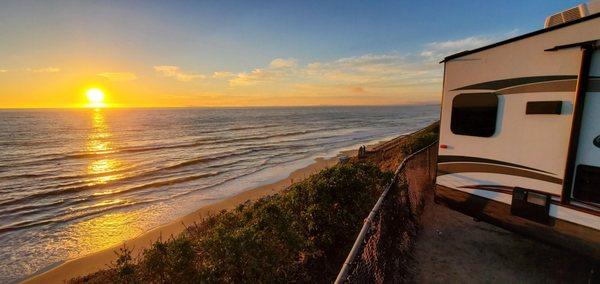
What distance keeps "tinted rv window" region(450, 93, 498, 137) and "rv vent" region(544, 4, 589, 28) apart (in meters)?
1.76

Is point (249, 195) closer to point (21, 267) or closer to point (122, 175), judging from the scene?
point (21, 267)

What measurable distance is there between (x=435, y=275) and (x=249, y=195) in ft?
39.3

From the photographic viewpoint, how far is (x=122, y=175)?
21.6 metres

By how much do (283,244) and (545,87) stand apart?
499cm

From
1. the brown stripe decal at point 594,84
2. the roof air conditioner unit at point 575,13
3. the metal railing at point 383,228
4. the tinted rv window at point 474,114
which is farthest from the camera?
the tinted rv window at point 474,114

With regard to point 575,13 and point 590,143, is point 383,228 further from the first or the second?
point 575,13

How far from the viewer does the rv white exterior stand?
4.55 meters

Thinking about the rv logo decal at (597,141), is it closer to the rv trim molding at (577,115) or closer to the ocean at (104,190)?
the rv trim molding at (577,115)

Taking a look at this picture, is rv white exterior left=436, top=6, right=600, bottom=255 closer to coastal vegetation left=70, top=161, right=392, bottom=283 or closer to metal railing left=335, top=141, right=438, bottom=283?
metal railing left=335, top=141, right=438, bottom=283

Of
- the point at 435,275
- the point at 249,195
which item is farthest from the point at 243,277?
the point at 249,195

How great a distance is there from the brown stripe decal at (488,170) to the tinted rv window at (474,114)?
0.64 meters

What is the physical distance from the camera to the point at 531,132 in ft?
17.3

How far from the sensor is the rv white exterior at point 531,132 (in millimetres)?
4555

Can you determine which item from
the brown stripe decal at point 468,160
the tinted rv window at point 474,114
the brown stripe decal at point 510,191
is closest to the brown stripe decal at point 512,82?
the tinted rv window at point 474,114
